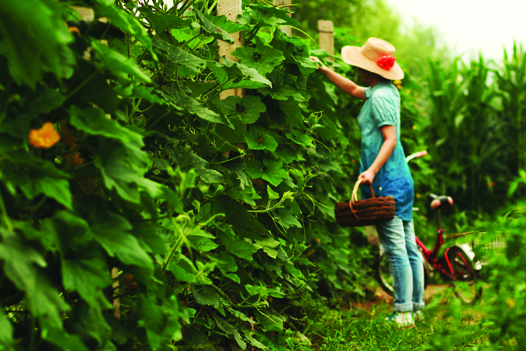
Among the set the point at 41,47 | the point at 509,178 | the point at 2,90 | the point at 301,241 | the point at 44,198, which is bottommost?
the point at 509,178

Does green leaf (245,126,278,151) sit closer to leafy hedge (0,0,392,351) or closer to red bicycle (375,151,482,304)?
leafy hedge (0,0,392,351)

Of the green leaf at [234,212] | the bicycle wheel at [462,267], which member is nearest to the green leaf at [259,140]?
the green leaf at [234,212]

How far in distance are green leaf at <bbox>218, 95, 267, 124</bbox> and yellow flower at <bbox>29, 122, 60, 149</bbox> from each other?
1081 millimetres

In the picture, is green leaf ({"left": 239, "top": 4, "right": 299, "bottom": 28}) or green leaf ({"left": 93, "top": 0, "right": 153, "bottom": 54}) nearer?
green leaf ({"left": 93, "top": 0, "right": 153, "bottom": 54})

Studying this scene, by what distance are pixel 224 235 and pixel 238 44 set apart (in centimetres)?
87

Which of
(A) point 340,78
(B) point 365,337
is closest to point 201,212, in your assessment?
(B) point 365,337

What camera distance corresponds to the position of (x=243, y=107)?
87.2 inches

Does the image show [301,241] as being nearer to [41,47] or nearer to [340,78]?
[340,78]

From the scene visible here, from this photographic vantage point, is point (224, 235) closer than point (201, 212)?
No

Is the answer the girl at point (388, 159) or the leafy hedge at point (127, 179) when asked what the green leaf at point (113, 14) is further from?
the girl at point (388, 159)

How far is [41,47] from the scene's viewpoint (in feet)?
3.01

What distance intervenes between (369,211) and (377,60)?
977 millimetres

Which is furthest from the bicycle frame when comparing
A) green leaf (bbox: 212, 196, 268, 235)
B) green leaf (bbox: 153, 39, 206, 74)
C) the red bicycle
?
green leaf (bbox: 153, 39, 206, 74)

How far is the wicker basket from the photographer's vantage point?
2.89 metres
